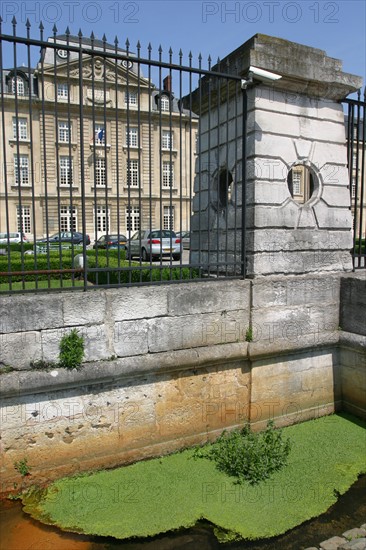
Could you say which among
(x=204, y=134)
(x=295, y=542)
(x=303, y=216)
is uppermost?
(x=204, y=134)

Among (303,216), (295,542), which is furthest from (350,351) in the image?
(295,542)

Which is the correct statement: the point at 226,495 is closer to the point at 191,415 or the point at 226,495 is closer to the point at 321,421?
the point at 191,415

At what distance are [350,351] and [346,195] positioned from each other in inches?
86.5

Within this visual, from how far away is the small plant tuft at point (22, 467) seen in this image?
411 centimetres

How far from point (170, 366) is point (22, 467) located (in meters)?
1.81

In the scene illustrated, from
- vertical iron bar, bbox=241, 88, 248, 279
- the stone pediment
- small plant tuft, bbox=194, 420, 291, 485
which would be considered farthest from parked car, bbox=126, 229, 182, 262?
small plant tuft, bbox=194, 420, 291, 485

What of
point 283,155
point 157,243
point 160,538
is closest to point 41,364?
point 160,538

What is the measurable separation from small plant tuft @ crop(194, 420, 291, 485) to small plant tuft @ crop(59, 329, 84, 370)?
1.85 metres

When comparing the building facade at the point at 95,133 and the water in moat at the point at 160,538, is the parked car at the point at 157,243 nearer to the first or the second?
the building facade at the point at 95,133

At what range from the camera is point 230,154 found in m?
5.58

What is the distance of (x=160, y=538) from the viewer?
3.61 m

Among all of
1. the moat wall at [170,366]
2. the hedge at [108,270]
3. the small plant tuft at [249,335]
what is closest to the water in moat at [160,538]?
the moat wall at [170,366]

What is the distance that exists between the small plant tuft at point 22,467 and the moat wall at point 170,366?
0.13ft

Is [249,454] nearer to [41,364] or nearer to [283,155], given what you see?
[41,364]
